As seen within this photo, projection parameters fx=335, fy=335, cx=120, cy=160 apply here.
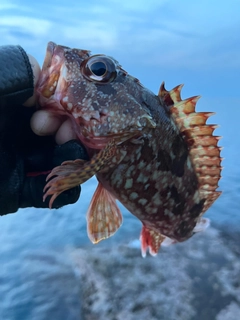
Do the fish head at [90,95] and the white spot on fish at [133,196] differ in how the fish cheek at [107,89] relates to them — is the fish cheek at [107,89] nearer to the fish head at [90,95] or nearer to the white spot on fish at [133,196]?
the fish head at [90,95]

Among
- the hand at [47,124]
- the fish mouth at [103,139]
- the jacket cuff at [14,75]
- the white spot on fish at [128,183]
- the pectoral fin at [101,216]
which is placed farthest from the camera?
the pectoral fin at [101,216]

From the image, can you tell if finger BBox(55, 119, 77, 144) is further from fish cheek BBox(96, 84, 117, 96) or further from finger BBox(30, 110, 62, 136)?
fish cheek BBox(96, 84, 117, 96)

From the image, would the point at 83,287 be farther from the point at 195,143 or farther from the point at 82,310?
the point at 195,143

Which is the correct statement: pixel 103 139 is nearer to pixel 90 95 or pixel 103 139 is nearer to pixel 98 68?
pixel 90 95

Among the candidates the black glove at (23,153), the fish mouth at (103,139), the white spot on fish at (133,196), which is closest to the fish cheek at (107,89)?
the fish mouth at (103,139)

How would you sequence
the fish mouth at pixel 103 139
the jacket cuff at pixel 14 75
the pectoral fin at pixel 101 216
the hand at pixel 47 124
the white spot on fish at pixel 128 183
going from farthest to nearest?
the pectoral fin at pixel 101 216 → the white spot on fish at pixel 128 183 → the fish mouth at pixel 103 139 → the hand at pixel 47 124 → the jacket cuff at pixel 14 75

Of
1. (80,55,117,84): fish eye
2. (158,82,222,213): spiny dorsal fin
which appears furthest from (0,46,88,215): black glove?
(158,82,222,213): spiny dorsal fin
